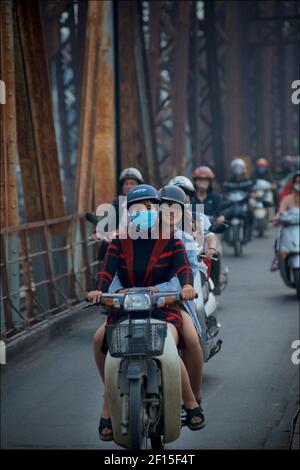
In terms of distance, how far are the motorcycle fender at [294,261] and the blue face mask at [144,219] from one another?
827 cm

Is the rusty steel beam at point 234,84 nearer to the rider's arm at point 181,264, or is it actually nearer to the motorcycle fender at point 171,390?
the rider's arm at point 181,264

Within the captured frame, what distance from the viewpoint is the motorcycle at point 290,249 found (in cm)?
1570

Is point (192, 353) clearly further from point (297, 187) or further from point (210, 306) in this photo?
point (297, 187)

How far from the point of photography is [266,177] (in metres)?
28.0

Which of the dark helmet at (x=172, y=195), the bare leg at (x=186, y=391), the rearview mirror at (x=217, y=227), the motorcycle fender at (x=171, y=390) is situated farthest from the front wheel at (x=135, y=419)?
the rearview mirror at (x=217, y=227)

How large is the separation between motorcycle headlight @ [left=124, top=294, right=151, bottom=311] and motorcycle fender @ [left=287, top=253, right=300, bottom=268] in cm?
851

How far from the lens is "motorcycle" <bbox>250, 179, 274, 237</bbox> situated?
85.7ft

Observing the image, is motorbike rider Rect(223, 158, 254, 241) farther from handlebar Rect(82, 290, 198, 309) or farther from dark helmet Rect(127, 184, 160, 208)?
handlebar Rect(82, 290, 198, 309)

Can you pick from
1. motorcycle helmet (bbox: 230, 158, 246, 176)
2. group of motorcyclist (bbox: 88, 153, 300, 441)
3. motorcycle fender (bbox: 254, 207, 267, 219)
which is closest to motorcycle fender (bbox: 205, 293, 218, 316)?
group of motorcyclist (bbox: 88, 153, 300, 441)

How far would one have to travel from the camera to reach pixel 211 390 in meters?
10.0

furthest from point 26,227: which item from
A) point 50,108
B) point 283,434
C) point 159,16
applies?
point 159,16

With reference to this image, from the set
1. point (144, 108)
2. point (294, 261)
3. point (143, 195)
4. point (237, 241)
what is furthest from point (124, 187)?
point (237, 241)

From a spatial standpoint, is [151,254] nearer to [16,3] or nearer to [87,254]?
[16,3]

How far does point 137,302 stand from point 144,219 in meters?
0.48
